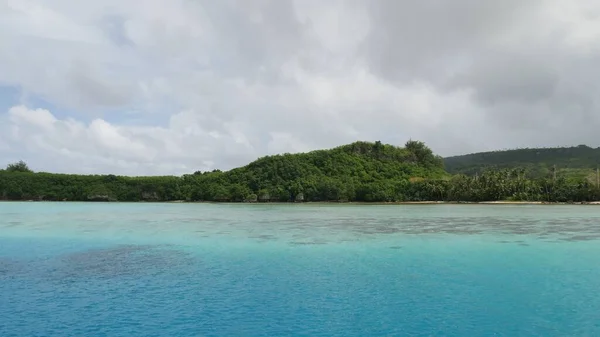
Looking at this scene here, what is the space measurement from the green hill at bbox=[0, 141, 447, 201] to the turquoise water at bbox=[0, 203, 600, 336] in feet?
296

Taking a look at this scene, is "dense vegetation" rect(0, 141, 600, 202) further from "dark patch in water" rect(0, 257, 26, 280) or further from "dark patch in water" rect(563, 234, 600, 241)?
"dark patch in water" rect(0, 257, 26, 280)

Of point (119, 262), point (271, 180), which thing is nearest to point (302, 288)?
point (119, 262)

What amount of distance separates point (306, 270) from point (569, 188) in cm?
8588

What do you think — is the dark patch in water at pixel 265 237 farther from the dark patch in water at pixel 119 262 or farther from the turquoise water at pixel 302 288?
the dark patch in water at pixel 119 262

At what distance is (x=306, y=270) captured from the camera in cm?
1814

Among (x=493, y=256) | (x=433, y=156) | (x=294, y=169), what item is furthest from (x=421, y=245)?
(x=433, y=156)

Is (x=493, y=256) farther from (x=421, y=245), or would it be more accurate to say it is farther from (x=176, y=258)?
(x=176, y=258)

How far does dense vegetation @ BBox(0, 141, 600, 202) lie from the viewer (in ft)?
367

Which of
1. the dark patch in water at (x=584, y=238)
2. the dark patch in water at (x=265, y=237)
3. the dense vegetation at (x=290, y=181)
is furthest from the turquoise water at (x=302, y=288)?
the dense vegetation at (x=290, y=181)

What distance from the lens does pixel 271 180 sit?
404ft

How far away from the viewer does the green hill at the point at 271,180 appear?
118 meters

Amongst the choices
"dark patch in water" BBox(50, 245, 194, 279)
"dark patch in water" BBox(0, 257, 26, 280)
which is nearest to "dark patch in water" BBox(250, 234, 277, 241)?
"dark patch in water" BBox(50, 245, 194, 279)

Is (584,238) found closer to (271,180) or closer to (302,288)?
(302,288)

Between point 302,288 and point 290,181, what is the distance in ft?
346
